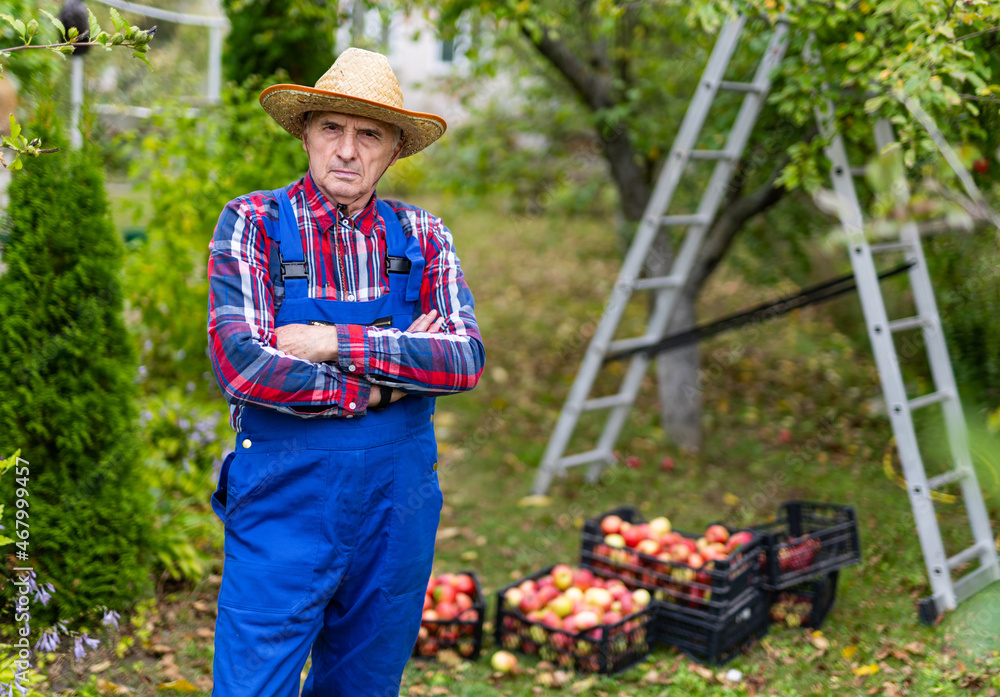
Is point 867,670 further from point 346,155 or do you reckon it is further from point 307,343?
point 346,155

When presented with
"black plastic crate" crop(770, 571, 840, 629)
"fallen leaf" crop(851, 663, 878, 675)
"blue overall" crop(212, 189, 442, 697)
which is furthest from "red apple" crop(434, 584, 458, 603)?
"fallen leaf" crop(851, 663, 878, 675)

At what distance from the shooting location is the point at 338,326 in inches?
84.3

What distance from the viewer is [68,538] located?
3.02 metres

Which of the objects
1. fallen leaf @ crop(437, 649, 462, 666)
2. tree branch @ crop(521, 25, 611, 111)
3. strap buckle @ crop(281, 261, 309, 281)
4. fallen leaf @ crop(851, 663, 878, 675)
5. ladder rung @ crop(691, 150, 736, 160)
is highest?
tree branch @ crop(521, 25, 611, 111)

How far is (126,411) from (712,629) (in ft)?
8.19

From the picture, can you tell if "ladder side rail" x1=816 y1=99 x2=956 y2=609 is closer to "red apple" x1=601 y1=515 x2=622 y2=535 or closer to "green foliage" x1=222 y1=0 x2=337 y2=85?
"red apple" x1=601 y1=515 x2=622 y2=535

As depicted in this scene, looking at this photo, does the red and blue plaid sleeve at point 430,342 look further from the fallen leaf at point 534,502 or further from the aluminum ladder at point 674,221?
the fallen leaf at point 534,502

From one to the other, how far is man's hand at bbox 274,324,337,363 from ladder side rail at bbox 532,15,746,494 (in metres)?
3.08

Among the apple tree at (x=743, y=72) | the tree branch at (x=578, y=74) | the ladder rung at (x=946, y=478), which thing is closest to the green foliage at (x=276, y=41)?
the apple tree at (x=743, y=72)

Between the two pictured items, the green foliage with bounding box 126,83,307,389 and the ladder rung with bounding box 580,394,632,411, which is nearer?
the green foliage with bounding box 126,83,307,389

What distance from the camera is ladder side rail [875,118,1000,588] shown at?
3.90 meters

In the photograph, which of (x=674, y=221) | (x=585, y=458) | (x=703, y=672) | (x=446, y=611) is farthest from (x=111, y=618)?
(x=674, y=221)

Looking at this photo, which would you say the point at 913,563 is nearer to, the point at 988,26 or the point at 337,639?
the point at 988,26

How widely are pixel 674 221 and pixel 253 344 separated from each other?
134 inches
